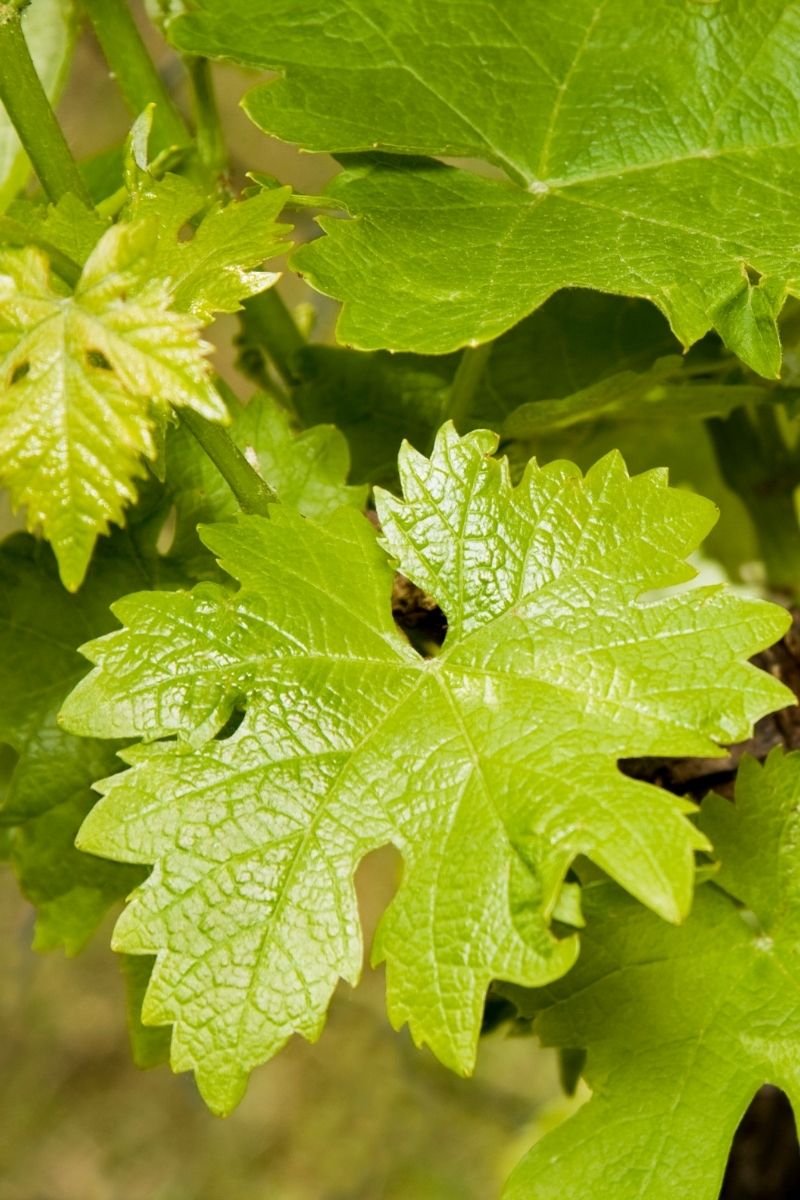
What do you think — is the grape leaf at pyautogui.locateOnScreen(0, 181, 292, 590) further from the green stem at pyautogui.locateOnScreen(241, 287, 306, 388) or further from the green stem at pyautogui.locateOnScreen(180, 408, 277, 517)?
the green stem at pyautogui.locateOnScreen(241, 287, 306, 388)

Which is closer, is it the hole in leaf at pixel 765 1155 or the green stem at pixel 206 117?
the green stem at pixel 206 117

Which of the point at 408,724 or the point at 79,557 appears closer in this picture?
the point at 79,557

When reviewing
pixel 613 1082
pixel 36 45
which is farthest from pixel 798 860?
pixel 36 45

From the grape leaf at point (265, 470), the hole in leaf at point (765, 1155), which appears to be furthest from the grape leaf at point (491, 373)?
the hole in leaf at point (765, 1155)

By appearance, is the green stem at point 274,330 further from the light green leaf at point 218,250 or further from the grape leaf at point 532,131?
the light green leaf at point 218,250

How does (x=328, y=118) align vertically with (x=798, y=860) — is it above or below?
above

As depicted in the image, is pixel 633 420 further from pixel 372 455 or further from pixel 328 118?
pixel 328 118

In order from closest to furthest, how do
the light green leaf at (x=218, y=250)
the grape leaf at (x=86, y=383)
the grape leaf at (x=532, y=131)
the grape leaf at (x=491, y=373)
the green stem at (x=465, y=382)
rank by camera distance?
the grape leaf at (x=86, y=383), the light green leaf at (x=218, y=250), the grape leaf at (x=532, y=131), the green stem at (x=465, y=382), the grape leaf at (x=491, y=373)

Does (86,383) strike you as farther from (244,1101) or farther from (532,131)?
(244,1101)
